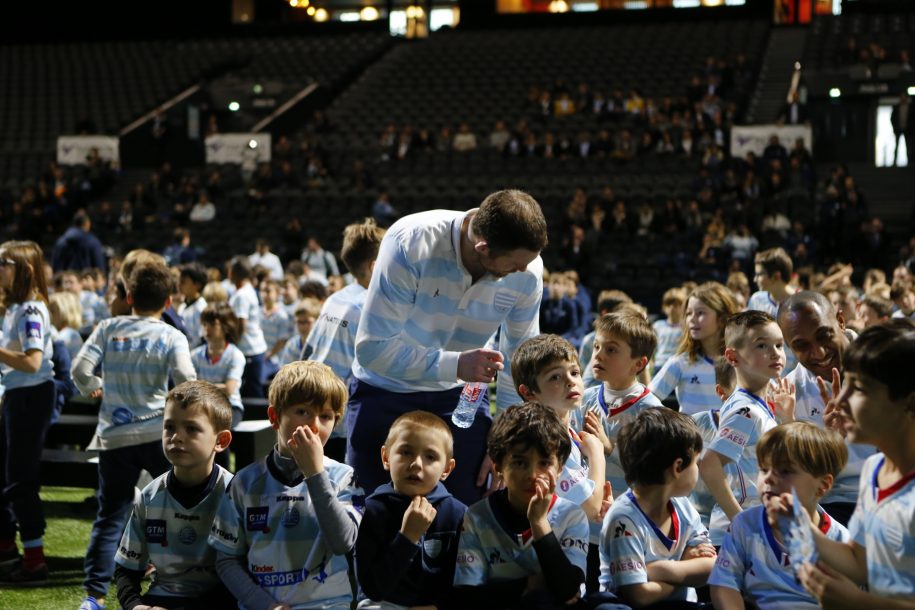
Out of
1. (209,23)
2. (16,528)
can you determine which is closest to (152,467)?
(16,528)

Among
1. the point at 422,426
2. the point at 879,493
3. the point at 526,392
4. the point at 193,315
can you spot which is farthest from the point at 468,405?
the point at 193,315

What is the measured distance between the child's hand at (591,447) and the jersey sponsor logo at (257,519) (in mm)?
1086

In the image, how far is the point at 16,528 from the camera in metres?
5.53

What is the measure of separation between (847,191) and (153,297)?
14.5 metres

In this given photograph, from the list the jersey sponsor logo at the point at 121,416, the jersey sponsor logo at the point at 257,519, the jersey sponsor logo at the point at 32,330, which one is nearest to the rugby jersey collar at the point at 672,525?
the jersey sponsor logo at the point at 257,519

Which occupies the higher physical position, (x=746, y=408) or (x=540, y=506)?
(x=746, y=408)

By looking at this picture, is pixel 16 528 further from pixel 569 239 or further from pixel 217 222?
pixel 217 222

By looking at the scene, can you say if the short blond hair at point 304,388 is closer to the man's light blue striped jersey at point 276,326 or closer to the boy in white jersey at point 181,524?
the boy in white jersey at point 181,524

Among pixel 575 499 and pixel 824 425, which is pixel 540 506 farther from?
pixel 824 425

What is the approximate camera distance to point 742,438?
3645 mm

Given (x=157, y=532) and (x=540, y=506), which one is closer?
(x=540, y=506)

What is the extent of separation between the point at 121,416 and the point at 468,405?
6.29 ft

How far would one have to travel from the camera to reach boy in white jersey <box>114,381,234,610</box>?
351 cm

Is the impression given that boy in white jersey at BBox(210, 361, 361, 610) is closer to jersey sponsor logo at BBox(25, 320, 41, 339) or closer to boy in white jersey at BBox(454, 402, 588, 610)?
boy in white jersey at BBox(454, 402, 588, 610)
